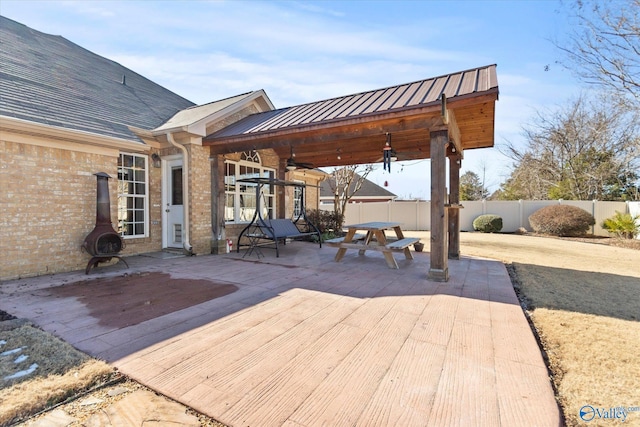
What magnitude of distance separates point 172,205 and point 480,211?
15610 millimetres

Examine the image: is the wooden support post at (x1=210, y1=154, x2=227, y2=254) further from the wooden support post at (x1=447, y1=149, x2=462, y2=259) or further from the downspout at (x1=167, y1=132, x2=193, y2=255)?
the wooden support post at (x1=447, y1=149, x2=462, y2=259)

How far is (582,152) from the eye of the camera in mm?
20125

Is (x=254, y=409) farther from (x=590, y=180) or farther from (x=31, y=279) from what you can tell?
(x=590, y=180)


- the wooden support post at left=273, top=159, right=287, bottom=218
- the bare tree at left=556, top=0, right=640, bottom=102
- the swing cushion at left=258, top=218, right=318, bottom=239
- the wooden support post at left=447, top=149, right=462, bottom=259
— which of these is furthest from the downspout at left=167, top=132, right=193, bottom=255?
the bare tree at left=556, top=0, right=640, bottom=102

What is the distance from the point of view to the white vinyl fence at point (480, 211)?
14695 millimetres

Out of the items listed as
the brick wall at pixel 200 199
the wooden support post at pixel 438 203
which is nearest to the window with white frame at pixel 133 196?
the brick wall at pixel 200 199

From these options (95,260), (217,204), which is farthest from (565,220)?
(95,260)

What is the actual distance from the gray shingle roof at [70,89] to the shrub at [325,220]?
238 inches

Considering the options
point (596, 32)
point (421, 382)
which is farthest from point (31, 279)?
point (596, 32)

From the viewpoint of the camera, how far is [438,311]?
361 centimetres

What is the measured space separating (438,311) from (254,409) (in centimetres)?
253

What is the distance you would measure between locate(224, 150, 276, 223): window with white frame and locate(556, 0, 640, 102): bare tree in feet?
42.0

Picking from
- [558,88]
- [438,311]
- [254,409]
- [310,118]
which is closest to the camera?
[254,409]

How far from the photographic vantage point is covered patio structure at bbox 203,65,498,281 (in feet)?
16.1
